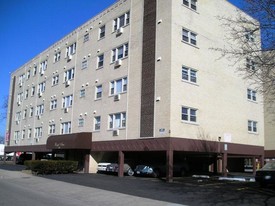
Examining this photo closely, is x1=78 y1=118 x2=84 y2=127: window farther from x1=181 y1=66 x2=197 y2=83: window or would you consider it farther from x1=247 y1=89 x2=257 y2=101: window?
x1=247 y1=89 x2=257 y2=101: window

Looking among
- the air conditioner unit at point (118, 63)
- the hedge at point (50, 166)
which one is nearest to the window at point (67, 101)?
the hedge at point (50, 166)

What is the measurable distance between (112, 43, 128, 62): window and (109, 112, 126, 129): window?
16.3ft

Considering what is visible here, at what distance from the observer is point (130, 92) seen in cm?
2781

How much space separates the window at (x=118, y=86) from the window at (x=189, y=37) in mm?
5984

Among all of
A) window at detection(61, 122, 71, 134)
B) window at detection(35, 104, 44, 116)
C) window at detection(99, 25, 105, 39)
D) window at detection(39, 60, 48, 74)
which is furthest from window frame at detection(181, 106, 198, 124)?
window at detection(39, 60, 48, 74)

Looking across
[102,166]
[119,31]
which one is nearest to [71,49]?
[119,31]

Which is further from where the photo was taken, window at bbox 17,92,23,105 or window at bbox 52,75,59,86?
window at bbox 17,92,23,105

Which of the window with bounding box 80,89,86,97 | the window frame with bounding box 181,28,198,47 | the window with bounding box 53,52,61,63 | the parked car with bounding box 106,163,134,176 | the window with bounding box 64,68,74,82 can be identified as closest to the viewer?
the window frame with bounding box 181,28,198,47

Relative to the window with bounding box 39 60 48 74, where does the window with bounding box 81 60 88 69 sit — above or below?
below

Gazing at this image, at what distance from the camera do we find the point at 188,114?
25234 mm

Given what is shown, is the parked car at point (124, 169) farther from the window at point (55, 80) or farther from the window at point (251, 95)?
the window at point (55, 80)

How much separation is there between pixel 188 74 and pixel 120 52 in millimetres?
7291

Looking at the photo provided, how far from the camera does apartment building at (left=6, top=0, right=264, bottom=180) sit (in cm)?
2494

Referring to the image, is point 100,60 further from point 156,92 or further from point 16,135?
point 16,135
